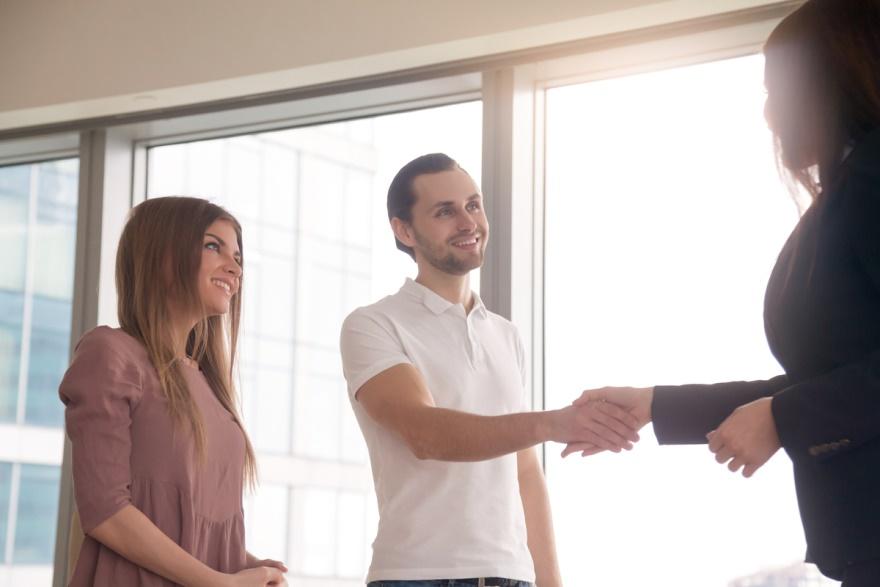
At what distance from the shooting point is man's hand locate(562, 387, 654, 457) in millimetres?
2008

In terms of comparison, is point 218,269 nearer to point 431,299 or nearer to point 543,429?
point 431,299

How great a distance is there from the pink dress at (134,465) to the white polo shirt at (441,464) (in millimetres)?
295

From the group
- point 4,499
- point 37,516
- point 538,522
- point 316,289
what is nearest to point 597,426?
point 538,522

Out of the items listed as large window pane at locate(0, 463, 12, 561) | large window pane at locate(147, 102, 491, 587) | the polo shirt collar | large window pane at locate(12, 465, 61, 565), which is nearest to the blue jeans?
the polo shirt collar

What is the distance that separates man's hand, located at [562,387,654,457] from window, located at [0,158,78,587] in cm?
246

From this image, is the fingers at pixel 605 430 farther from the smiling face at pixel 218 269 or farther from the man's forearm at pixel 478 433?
the smiling face at pixel 218 269

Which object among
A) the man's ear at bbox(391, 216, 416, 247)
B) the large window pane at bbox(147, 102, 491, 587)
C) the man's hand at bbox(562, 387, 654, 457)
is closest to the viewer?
the man's hand at bbox(562, 387, 654, 457)

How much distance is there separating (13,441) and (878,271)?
3.41 meters

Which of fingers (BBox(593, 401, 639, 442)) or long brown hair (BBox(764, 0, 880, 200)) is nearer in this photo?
long brown hair (BBox(764, 0, 880, 200))

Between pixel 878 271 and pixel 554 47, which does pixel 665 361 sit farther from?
pixel 878 271

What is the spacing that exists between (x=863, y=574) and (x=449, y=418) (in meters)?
0.90

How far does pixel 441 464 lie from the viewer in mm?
2203

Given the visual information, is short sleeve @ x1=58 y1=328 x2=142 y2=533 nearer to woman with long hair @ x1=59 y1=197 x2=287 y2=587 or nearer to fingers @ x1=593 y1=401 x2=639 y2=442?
woman with long hair @ x1=59 y1=197 x2=287 y2=587

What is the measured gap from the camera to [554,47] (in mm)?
3184
